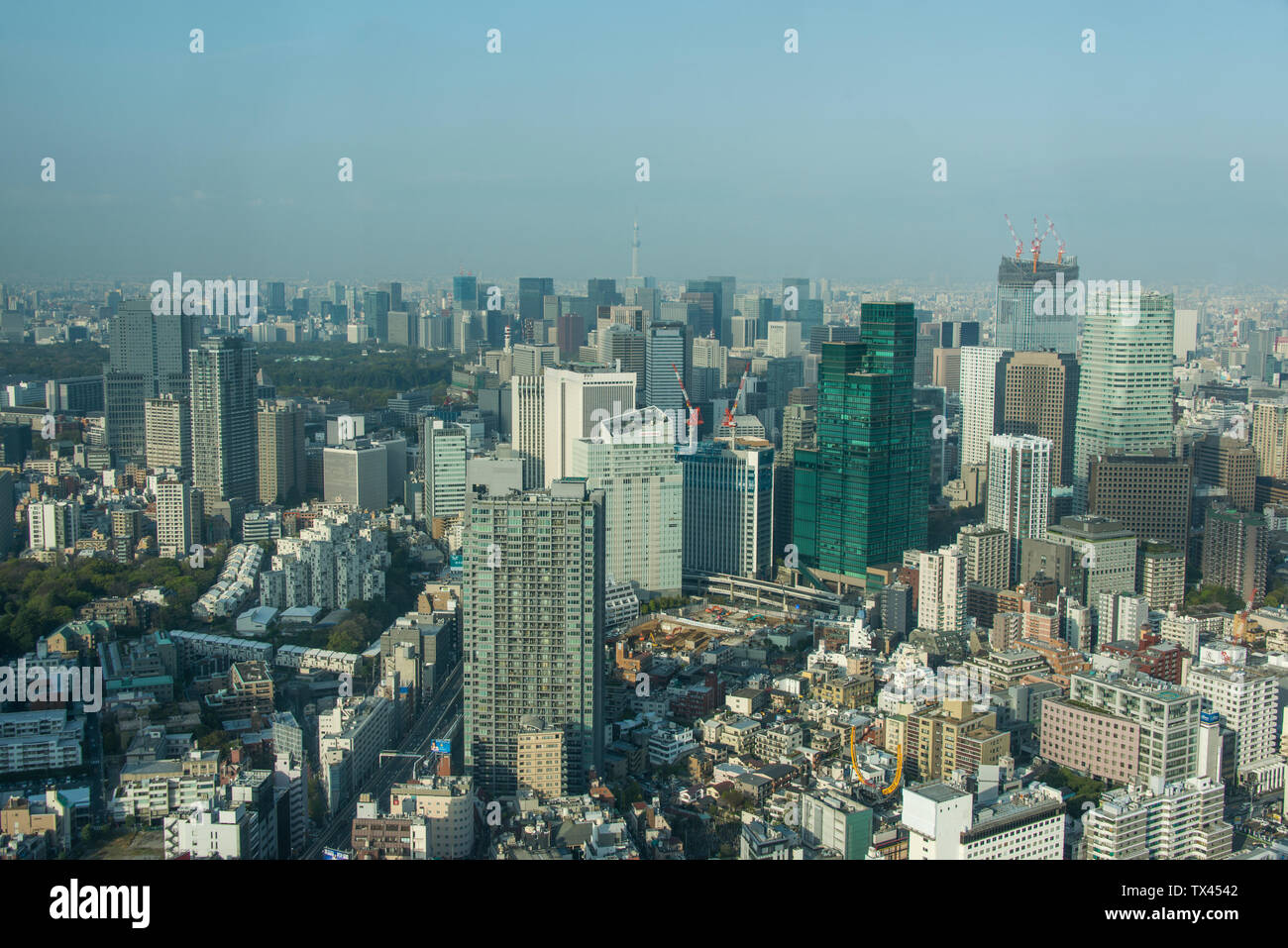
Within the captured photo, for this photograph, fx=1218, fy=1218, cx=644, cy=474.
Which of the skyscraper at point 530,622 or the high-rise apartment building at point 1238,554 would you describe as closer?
the skyscraper at point 530,622

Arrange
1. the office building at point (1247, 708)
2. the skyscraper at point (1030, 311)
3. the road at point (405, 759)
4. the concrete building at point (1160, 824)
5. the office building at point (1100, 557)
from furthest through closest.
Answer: the skyscraper at point (1030, 311), the office building at point (1100, 557), the office building at point (1247, 708), the road at point (405, 759), the concrete building at point (1160, 824)

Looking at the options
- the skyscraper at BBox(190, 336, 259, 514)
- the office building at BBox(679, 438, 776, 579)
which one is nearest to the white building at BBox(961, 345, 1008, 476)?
the office building at BBox(679, 438, 776, 579)

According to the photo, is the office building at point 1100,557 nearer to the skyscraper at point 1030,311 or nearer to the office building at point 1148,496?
the office building at point 1148,496

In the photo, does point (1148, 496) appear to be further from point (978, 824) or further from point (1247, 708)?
point (978, 824)

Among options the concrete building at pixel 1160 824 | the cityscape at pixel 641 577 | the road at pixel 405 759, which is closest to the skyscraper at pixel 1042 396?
the cityscape at pixel 641 577

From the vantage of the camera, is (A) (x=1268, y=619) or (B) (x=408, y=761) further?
(A) (x=1268, y=619)
